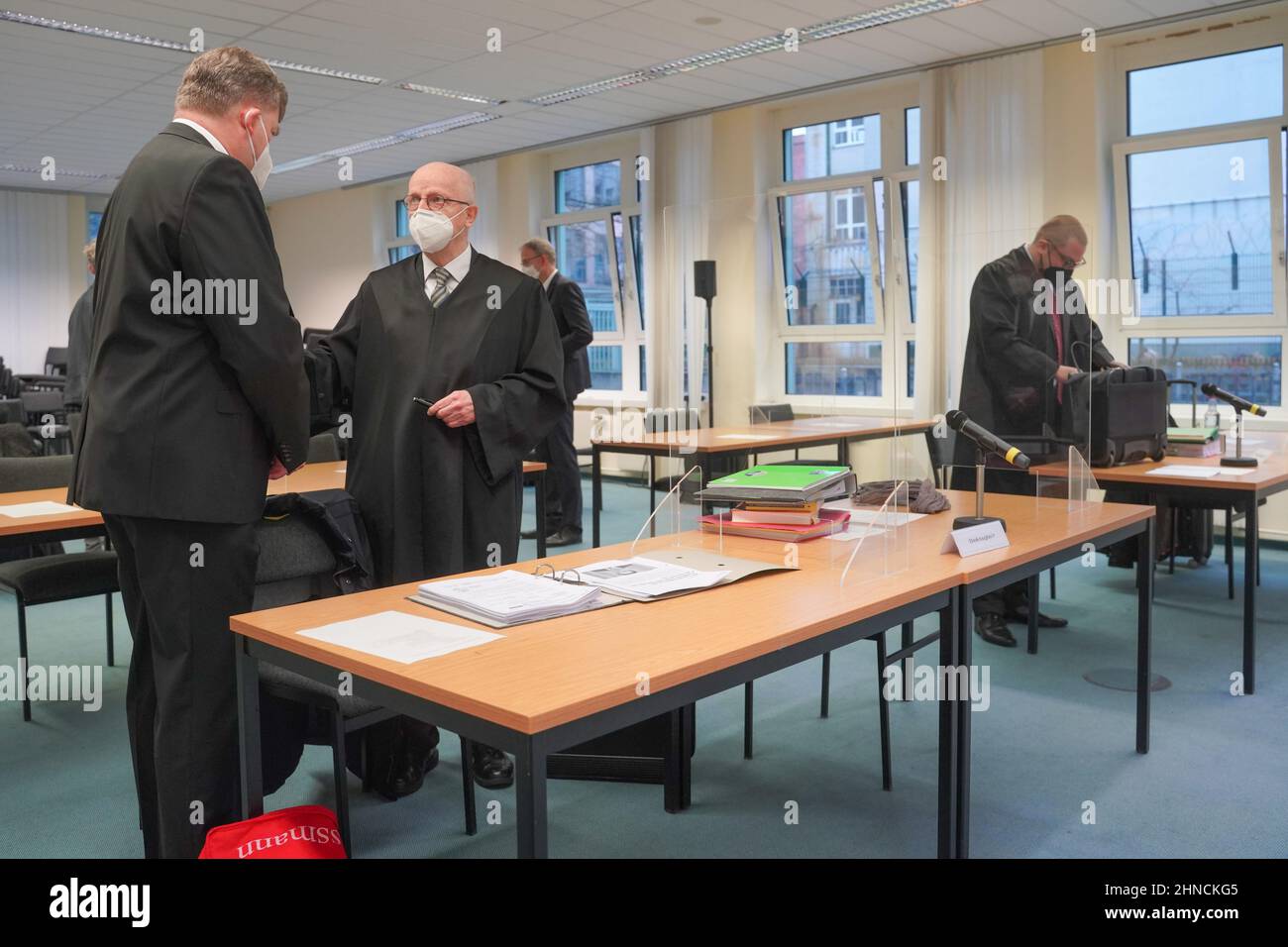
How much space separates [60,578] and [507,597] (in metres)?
2.34

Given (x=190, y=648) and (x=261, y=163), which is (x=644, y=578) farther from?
(x=261, y=163)

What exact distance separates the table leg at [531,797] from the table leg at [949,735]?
1092mm

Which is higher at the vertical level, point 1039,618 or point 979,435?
point 979,435

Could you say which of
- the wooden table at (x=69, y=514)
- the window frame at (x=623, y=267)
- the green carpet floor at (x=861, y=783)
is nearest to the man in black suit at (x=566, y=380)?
the wooden table at (x=69, y=514)

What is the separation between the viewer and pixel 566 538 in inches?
253

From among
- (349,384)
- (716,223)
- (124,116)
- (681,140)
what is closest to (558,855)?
(349,384)

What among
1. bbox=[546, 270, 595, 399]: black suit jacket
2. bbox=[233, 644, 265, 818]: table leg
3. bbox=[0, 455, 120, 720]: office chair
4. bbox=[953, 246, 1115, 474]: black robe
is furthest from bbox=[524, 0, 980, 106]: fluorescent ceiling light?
bbox=[233, 644, 265, 818]: table leg

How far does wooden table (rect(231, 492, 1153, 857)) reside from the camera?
4.66ft

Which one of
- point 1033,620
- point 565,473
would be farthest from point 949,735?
point 565,473

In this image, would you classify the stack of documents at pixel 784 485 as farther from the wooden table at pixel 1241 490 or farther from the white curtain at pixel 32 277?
the white curtain at pixel 32 277

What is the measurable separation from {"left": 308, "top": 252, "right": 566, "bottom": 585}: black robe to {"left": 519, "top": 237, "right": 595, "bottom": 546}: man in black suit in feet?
10.7
